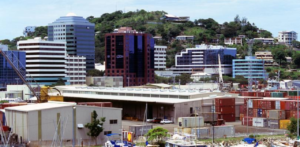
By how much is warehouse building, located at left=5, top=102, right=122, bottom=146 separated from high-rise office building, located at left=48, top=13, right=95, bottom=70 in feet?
314

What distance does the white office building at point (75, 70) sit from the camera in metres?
123

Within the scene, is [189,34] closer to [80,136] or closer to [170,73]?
[170,73]

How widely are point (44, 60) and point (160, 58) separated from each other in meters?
46.7

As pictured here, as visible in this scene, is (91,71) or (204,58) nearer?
(91,71)

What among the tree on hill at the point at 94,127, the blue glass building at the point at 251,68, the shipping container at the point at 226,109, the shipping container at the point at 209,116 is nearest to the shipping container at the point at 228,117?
the shipping container at the point at 226,109

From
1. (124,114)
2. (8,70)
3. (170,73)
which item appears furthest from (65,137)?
(170,73)

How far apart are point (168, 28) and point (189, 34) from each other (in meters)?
6.87

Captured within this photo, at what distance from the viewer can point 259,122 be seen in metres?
55.5

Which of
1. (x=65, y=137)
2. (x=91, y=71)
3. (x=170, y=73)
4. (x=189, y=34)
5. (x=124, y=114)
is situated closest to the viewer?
(x=65, y=137)

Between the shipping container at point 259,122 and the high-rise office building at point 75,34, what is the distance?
284 feet

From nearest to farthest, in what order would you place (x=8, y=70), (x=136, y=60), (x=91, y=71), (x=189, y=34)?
1. (x=8, y=70)
2. (x=136, y=60)
3. (x=91, y=71)
4. (x=189, y=34)

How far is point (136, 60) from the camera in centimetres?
12506

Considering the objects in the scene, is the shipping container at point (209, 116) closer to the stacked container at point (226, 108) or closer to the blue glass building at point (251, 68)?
the stacked container at point (226, 108)

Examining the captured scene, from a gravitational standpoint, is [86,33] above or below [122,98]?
above
